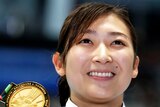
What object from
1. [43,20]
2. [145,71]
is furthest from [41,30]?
[145,71]

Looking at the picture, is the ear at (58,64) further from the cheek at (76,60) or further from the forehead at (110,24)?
the forehead at (110,24)

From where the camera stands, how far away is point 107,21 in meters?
1.83

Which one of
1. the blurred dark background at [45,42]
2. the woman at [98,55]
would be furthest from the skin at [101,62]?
the blurred dark background at [45,42]

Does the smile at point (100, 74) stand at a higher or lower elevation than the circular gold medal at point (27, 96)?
higher

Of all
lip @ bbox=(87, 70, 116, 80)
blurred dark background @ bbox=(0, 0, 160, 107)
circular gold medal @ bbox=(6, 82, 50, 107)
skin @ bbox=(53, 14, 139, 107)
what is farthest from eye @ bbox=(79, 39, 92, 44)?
blurred dark background @ bbox=(0, 0, 160, 107)

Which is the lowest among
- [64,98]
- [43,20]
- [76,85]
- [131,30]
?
[43,20]

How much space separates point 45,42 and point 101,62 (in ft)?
12.0

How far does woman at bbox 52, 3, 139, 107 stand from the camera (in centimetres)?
177

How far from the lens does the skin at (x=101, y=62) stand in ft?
5.81

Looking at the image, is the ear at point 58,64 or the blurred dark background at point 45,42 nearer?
the ear at point 58,64

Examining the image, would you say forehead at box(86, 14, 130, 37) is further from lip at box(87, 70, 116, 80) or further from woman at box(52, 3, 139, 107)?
lip at box(87, 70, 116, 80)

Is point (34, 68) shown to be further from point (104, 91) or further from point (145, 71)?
point (104, 91)

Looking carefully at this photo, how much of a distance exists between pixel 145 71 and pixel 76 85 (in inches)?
134

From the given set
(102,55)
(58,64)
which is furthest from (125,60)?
→ (58,64)
